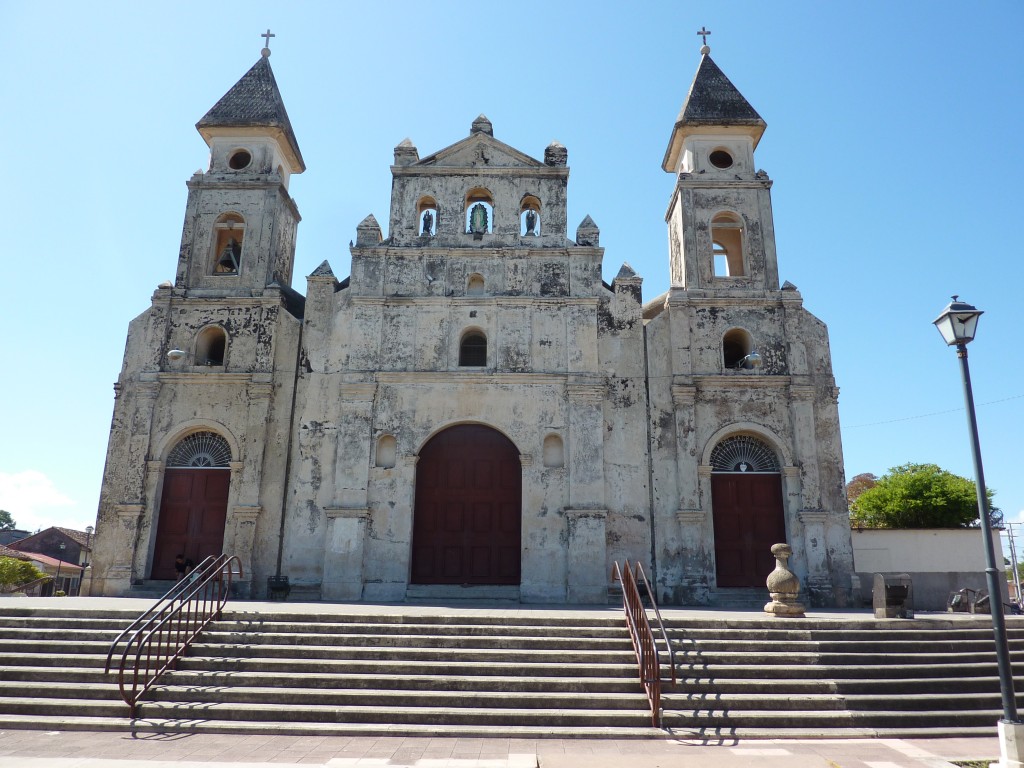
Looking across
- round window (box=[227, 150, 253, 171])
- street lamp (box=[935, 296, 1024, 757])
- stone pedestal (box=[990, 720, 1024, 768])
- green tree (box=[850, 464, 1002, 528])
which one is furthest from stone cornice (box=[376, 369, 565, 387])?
green tree (box=[850, 464, 1002, 528])

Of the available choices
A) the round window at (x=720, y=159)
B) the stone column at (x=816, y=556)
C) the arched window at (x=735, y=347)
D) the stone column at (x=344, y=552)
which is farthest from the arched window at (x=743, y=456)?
the stone column at (x=344, y=552)

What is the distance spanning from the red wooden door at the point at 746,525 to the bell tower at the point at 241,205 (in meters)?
13.6

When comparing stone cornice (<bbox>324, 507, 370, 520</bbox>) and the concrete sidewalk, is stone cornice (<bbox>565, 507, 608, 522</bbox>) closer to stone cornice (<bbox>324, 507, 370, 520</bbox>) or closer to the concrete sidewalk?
stone cornice (<bbox>324, 507, 370, 520</bbox>)

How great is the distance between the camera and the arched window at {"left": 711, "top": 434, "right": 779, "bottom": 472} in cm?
1873

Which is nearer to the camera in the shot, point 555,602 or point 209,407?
point 555,602

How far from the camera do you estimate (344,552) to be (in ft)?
57.4

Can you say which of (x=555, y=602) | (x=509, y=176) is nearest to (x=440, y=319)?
(x=509, y=176)

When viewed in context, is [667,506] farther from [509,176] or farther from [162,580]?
[162,580]

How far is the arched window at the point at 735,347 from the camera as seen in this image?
64.5ft

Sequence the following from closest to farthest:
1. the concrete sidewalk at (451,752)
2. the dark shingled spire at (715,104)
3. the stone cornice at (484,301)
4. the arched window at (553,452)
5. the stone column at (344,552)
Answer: the concrete sidewalk at (451,752) < the stone column at (344,552) < the arched window at (553,452) < the stone cornice at (484,301) < the dark shingled spire at (715,104)

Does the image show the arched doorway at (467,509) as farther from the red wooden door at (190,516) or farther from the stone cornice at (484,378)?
the red wooden door at (190,516)

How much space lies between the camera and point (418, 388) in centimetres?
1881

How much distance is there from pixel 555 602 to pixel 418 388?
634 centimetres

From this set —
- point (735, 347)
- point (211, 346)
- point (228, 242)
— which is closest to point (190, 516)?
point (211, 346)
